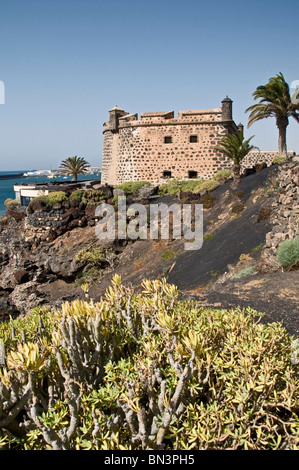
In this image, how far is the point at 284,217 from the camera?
666 inches

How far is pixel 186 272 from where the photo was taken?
20.9 metres

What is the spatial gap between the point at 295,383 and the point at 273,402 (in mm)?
443

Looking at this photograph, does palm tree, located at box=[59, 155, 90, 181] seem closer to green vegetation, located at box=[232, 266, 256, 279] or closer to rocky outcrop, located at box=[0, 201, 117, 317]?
rocky outcrop, located at box=[0, 201, 117, 317]

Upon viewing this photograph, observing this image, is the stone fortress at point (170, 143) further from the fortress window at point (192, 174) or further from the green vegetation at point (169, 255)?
the green vegetation at point (169, 255)

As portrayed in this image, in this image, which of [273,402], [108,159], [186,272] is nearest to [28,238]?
[108,159]

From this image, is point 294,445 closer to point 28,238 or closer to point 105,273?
point 105,273

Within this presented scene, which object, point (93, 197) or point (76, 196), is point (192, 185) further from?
point (76, 196)

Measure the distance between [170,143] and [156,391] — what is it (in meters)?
30.8

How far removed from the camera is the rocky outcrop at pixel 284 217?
15.2m

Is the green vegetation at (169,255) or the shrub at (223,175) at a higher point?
the shrub at (223,175)

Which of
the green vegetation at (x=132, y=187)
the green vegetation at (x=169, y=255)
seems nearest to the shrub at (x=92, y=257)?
the green vegetation at (x=169, y=255)

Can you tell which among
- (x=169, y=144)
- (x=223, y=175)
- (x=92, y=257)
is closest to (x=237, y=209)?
(x=223, y=175)

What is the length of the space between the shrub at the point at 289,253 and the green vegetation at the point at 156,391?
7.69 m

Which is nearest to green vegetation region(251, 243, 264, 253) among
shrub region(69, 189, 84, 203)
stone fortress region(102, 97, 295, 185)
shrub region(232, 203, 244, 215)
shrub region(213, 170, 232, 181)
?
shrub region(232, 203, 244, 215)
